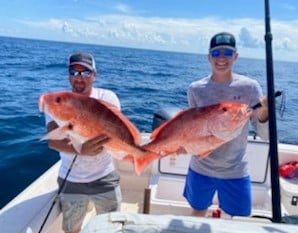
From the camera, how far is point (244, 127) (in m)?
2.73

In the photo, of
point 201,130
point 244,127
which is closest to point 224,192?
point 244,127

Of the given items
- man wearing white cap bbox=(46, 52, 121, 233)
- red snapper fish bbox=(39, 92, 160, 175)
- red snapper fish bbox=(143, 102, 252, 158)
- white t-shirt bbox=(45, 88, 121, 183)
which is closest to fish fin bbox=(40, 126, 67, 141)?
red snapper fish bbox=(39, 92, 160, 175)

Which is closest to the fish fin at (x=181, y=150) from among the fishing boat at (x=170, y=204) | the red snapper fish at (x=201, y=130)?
the red snapper fish at (x=201, y=130)

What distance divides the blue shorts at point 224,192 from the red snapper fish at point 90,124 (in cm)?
83

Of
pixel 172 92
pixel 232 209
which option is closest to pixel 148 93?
pixel 172 92

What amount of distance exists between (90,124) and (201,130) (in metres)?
0.65

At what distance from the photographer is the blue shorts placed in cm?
281

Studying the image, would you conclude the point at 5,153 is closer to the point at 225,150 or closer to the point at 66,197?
the point at 66,197

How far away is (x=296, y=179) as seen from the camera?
433 centimetres

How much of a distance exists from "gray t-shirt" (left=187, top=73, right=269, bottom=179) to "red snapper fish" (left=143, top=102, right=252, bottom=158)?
22.0 inches

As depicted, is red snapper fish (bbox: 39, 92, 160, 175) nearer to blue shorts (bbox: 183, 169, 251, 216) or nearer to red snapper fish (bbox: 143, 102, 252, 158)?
red snapper fish (bbox: 143, 102, 252, 158)

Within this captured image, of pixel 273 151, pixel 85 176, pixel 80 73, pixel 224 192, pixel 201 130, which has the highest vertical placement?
pixel 80 73

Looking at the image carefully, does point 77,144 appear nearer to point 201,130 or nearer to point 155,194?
point 201,130

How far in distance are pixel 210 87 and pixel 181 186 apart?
1.80m
